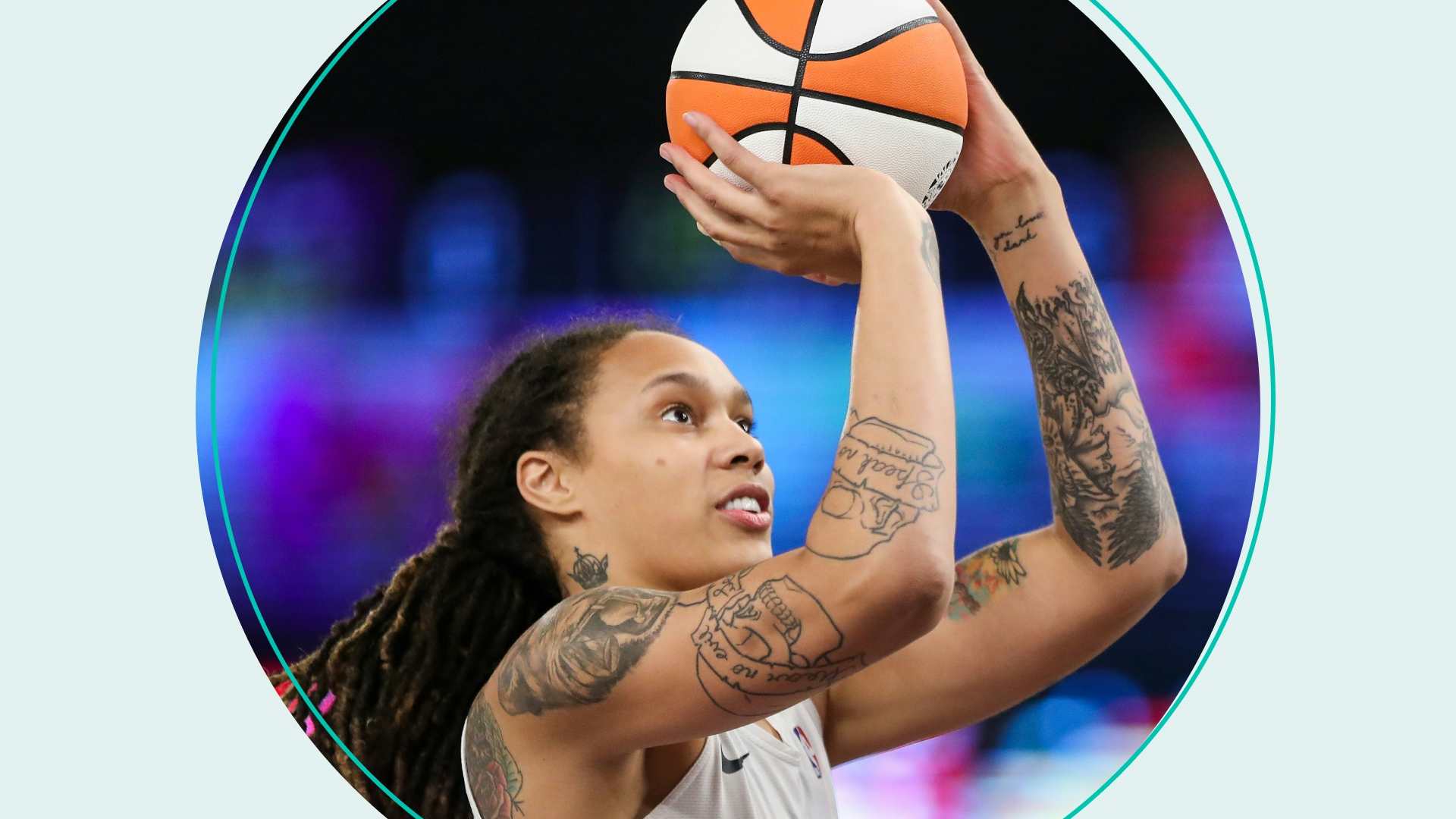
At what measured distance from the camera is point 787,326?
145 inches

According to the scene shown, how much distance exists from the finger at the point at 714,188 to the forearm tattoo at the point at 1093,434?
740 millimetres

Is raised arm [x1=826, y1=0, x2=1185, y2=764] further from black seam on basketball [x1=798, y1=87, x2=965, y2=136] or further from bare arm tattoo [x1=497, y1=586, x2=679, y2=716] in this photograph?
bare arm tattoo [x1=497, y1=586, x2=679, y2=716]

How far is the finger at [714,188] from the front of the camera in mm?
2316

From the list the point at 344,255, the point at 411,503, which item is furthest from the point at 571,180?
the point at 411,503

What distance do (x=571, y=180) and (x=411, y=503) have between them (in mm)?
1015

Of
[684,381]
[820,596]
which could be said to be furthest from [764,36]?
[820,596]

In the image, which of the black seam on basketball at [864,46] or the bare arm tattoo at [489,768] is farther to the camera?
the black seam on basketball at [864,46]

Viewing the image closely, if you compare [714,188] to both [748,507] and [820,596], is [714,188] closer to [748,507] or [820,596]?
[748,507]

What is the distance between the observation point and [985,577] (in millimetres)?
2764

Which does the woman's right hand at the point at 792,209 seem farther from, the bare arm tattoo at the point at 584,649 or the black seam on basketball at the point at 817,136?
the bare arm tattoo at the point at 584,649

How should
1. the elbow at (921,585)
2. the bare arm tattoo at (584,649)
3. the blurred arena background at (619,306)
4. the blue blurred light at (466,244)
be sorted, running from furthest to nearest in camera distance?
1. the blue blurred light at (466,244)
2. the blurred arena background at (619,306)
3. the bare arm tattoo at (584,649)
4. the elbow at (921,585)

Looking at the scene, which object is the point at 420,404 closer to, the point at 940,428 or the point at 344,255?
the point at 344,255

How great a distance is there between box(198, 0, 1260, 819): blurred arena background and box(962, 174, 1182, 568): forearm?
0.98 meters

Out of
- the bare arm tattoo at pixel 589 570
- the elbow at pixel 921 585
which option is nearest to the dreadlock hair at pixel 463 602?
the bare arm tattoo at pixel 589 570
